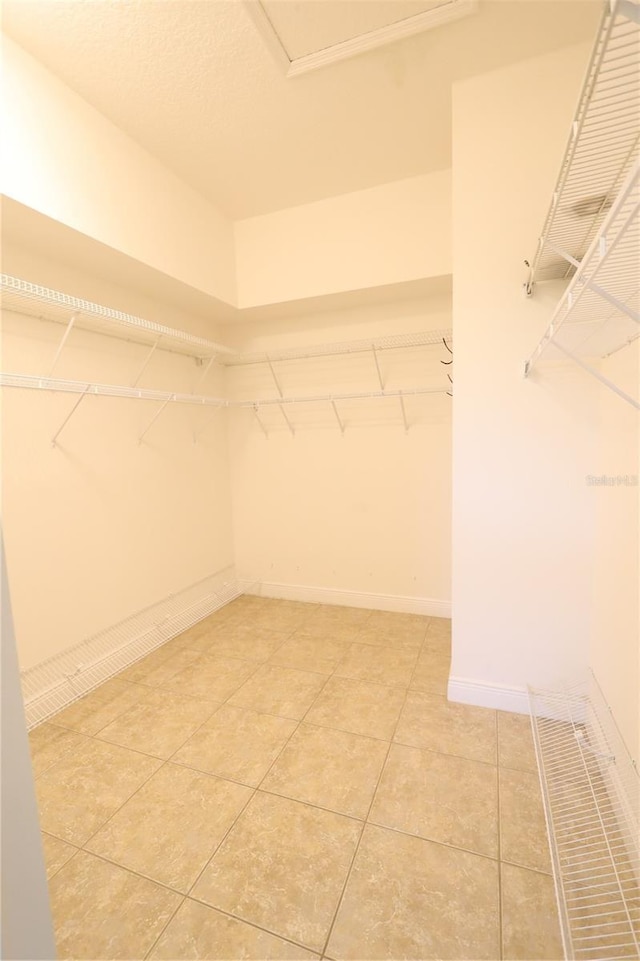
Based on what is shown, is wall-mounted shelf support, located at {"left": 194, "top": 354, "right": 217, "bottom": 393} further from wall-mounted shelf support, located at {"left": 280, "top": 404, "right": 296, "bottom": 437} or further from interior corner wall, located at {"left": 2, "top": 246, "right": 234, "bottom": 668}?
wall-mounted shelf support, located at {"left": 280, "top": 404, "right": 296, "bottom": 437}

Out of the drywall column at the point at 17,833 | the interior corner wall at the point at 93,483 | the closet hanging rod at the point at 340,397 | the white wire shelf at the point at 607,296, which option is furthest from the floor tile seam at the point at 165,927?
the closet hanging rod at the point at 340,397

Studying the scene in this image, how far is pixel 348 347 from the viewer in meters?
→ 2.71

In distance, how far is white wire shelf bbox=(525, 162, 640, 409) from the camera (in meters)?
0.76

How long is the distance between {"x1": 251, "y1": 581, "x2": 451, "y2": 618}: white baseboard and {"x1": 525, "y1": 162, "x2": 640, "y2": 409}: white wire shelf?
1.82 m

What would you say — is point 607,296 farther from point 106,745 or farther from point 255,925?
point 106,745

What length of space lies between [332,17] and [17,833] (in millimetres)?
2443

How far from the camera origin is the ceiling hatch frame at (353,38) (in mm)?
1432

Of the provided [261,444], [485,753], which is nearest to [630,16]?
[485,753]

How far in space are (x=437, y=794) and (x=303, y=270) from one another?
280 centimetres

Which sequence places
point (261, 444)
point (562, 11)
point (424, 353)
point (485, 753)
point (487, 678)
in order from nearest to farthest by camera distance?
point (562, 11)
point (485, 753)
point (487, 678)
point (424, 353)
point (261, 444)

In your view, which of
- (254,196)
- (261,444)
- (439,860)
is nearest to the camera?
(439,860)

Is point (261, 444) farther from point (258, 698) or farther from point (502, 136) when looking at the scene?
point (502, 136)

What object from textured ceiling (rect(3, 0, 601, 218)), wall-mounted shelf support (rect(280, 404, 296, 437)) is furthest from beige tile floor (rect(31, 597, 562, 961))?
textured ceiling (rect(3, 0, 601, 218))

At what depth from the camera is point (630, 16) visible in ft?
1.93
